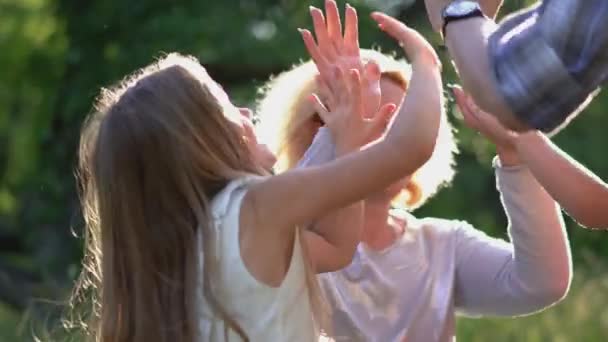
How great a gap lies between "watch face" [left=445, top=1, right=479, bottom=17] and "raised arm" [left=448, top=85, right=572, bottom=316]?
41cm

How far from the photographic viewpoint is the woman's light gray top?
10.2ft

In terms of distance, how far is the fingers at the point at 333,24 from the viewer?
2.94m

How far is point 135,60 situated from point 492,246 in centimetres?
646

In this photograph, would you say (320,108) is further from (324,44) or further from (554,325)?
(554,325)

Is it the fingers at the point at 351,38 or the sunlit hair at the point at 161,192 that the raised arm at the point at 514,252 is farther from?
the sunlit hair at the point at 161,192

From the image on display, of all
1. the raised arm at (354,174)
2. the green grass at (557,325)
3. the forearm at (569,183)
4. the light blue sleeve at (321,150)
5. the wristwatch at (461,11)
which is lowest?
the green grass at (557,325)

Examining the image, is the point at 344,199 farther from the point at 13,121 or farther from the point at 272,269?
the point at 13,121

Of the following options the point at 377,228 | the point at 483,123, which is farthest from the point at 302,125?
the point at 483,123

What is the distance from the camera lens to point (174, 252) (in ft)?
9.30

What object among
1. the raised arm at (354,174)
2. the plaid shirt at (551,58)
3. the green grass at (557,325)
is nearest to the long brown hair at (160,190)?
the raised arm at (354,174)

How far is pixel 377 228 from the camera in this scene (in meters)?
3.32

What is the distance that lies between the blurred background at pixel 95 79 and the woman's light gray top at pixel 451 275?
4565 mm

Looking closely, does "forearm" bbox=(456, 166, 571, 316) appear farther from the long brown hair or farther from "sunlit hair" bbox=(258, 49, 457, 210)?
the long brown hair

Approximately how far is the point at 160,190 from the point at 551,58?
2.81 ft
